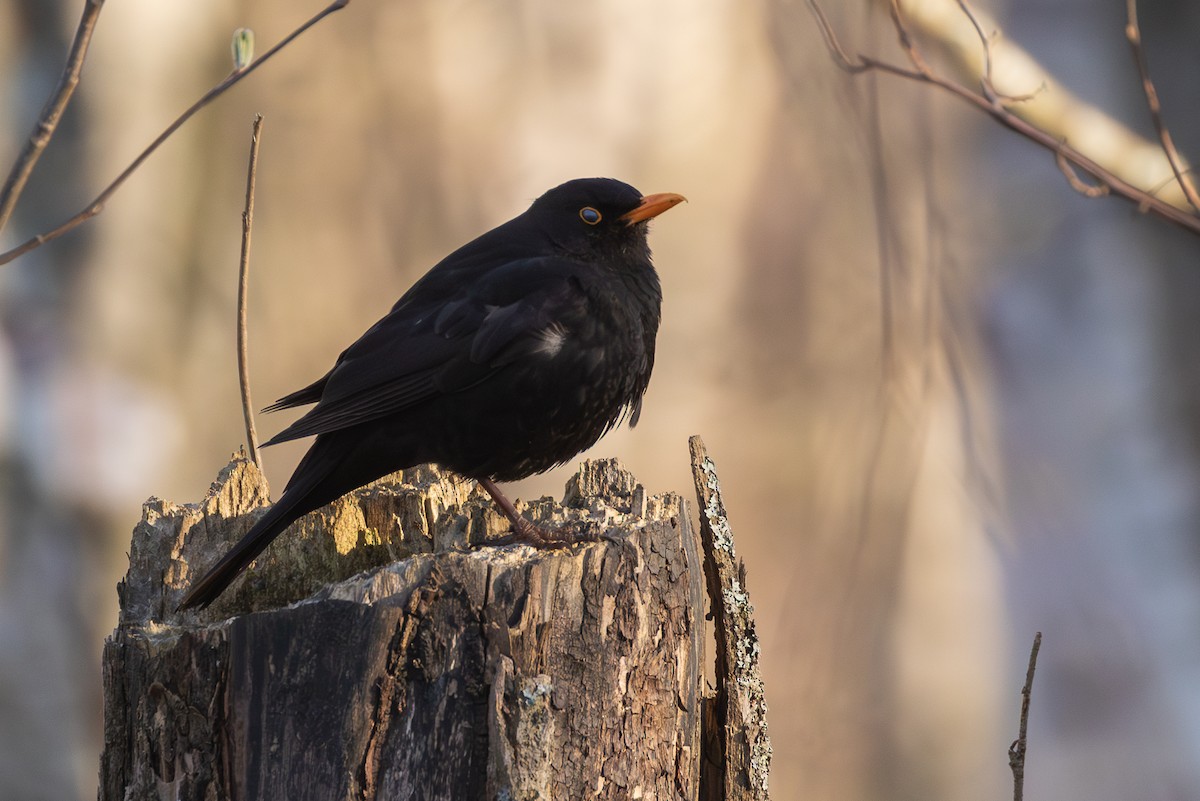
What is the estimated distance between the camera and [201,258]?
5598 millimetres

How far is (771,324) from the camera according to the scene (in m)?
6.11

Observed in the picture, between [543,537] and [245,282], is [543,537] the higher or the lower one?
the lower one

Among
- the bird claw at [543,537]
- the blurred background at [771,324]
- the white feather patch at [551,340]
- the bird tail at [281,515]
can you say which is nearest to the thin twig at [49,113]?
the bird tail at [281,515]

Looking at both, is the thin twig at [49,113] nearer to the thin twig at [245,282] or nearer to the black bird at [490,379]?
the thin twig at [245,282]

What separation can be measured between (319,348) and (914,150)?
3.02 meters

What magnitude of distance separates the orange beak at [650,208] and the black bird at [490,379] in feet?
0.71

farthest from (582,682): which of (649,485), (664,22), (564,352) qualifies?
(664,22)

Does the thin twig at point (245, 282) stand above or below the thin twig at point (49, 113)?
above

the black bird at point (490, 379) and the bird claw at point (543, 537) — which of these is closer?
the bird claw at point (543, 537)

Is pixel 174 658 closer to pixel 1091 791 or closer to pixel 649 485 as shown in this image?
pixel 649 485

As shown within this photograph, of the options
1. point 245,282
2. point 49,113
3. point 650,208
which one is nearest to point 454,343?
point 245,282

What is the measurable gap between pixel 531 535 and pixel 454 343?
0.76 m

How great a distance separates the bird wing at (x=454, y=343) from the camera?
3.46 m

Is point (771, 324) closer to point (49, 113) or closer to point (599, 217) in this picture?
point (599, 217)
